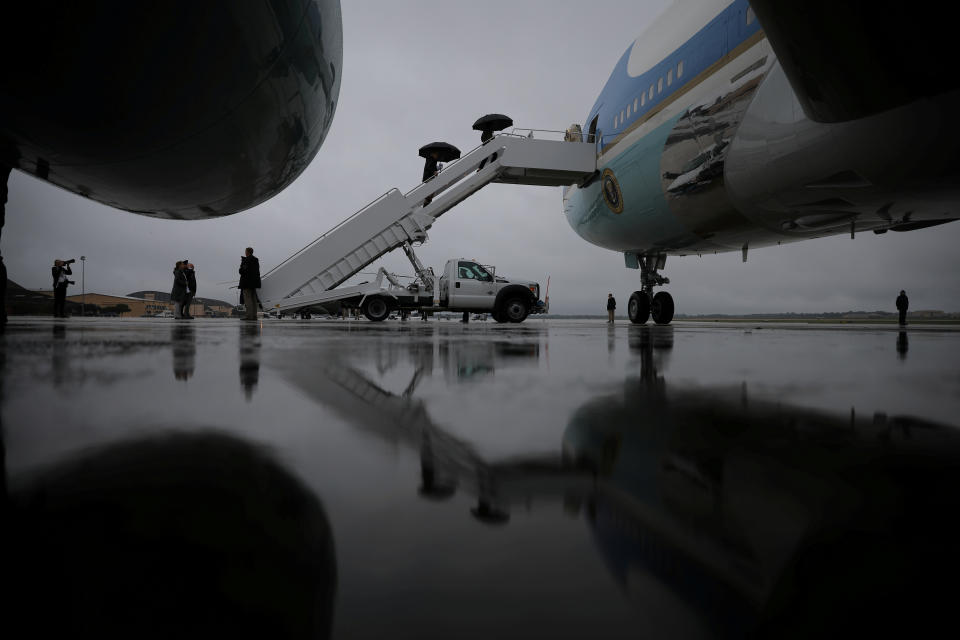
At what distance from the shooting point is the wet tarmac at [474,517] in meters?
0.47

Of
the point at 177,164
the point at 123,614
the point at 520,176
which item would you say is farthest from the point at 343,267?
the point at 123,614

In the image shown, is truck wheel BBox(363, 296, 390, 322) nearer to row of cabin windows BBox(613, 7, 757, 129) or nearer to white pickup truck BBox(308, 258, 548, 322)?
white pickup truck BBox(308, 258, 548, 322)

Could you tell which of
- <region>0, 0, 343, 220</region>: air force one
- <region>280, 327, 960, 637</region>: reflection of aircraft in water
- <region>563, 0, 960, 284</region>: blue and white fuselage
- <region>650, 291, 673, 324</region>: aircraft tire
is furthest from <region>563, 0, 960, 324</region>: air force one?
<region>0, 0, 343, 220</region>: air force one

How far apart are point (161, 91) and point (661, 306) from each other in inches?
472

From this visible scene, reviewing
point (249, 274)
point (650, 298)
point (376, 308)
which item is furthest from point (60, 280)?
point (650, 298)

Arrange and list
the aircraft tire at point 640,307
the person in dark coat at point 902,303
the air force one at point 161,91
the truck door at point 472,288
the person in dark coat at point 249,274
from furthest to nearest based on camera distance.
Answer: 1. the person in dark coat at point 902,303
2. the truck door at point 472,288
3. the aircraft tire at point 640,307
4. the person in dark coat at point 249,274
5. the air force one at point 161,91

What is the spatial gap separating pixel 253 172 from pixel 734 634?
13.7 ft

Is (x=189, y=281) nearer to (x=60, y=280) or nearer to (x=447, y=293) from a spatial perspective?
(x=60, y=280)

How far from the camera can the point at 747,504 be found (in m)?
0.74

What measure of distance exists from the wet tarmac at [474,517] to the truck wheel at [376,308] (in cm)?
1281

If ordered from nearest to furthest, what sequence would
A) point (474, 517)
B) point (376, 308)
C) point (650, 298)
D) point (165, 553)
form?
point (165, 553) → point (474, 517) → point (650, 298) → point (376, 308)

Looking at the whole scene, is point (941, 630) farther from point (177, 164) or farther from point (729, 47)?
point (729, 47)

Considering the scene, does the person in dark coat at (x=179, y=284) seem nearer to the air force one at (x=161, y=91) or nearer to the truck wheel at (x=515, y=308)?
the truck wheel at (x=515, y=308)

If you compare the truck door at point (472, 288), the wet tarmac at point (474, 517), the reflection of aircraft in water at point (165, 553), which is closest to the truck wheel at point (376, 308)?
the truck door at point (472, 288)
